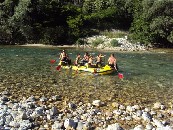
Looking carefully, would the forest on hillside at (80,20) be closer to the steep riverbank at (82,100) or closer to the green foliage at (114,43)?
the green foliage at (114,43)

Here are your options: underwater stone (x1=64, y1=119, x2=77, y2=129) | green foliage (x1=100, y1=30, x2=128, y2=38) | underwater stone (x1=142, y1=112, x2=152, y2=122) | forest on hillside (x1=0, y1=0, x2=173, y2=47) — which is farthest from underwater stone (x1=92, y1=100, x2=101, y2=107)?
green foliage (x1=100, y1=30, x2=128, y2=38)

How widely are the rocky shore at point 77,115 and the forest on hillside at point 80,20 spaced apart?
1580 inches

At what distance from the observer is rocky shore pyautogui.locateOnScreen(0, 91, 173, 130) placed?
13.4 m

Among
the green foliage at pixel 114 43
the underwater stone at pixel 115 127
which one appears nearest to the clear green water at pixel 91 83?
the underwater stone at pixel 115 127

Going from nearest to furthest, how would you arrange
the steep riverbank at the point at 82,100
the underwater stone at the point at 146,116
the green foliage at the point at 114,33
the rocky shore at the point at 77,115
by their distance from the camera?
the rocky shore at the point at 77,115, the steep riverbank at the point at 82,100, the underwater stone at the point at 146,116, the green foliage at the point at 114,33

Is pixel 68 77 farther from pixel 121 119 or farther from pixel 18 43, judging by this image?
pixel 18 43

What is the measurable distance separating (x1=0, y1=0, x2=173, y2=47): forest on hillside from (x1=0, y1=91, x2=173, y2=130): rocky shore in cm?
4012

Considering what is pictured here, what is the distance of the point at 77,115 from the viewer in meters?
14.8

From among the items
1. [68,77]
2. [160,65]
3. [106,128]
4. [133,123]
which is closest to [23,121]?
[106,128]

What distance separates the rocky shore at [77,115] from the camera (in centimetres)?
1340

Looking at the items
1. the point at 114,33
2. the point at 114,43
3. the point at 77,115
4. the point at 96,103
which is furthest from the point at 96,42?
the point at 77,115

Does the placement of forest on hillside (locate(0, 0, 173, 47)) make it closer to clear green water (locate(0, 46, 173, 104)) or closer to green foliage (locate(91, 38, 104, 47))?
green foliage (locate(91, 38, 104, 47))

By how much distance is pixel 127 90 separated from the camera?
20.6m

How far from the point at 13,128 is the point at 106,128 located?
3633 mm
